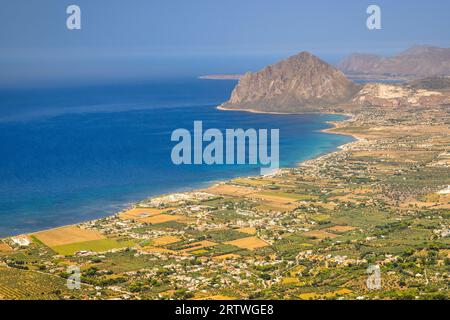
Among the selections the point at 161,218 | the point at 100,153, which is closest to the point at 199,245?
the point at 161,218

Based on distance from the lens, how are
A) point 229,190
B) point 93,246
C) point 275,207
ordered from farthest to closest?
point 229,190
point 275,207
point 93,246

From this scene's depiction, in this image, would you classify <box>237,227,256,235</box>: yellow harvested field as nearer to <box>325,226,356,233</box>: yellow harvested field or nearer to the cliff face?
<box>325,226,356,233</box>: yellow harvested field

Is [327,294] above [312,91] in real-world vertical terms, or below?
below

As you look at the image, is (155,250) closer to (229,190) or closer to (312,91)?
(229,190)

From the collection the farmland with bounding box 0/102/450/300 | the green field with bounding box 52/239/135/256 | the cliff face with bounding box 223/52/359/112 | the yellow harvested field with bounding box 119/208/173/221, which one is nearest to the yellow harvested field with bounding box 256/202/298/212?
the farmland with bounding box 0/102/450/300

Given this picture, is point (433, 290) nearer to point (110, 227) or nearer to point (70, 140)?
point (110, 227)
